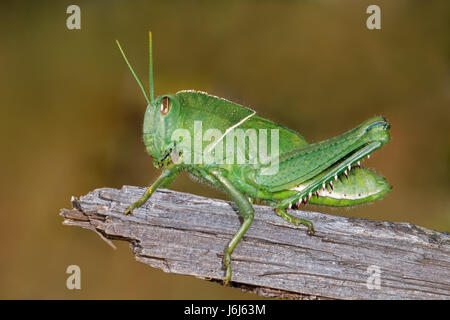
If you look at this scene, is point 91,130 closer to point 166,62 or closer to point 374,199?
point 166,62

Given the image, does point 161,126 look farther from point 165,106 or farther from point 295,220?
point 295,220

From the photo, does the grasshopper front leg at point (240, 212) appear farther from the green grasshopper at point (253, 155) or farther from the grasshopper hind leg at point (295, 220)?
the grasshopper hind leg at point (295, 220)

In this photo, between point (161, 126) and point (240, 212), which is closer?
point (240, 212)

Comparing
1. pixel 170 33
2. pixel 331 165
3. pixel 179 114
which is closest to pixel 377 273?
pixel 331 165

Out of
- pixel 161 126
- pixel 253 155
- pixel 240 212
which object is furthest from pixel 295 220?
pixel 161 126

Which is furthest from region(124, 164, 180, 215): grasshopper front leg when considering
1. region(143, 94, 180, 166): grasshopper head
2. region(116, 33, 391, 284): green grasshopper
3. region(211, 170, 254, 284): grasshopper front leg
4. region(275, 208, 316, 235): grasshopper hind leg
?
region(275, 208, 316, 235): grasshopper hind leg

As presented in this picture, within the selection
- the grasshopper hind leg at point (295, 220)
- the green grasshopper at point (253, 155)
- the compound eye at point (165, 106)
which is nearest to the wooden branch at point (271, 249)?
the grasshopper hind leg at point (295, 220)

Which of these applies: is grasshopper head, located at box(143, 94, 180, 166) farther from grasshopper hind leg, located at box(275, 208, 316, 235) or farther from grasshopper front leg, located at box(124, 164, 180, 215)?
grasshopper hind leg, located at box(275, 208, 316, 235)
